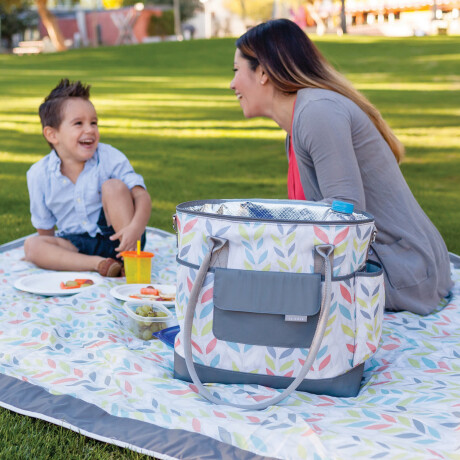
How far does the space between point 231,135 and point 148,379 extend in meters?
7.20

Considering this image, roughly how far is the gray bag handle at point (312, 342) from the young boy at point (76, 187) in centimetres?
157

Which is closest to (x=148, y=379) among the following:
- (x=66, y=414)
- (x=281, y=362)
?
(x=66, y=414)

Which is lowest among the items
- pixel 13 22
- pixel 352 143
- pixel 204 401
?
pixel 204 401

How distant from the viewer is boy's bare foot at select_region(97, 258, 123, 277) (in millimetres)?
3463

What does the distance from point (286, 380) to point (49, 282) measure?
158 cm

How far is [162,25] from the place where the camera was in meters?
49.6

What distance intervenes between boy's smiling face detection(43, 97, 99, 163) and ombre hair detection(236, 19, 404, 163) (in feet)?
A: 3.76

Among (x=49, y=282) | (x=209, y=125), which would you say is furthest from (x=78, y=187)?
(x=209, y=125)

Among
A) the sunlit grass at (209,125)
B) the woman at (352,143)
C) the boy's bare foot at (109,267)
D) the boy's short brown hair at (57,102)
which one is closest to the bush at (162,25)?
the sunlit grass at (209,125)

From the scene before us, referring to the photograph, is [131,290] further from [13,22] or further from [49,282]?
[13,22]

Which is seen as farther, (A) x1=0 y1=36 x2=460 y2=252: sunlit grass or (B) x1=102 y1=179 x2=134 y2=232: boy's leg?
(A) x1=0 y1=36 x2=460 y2=252: sunlit grass

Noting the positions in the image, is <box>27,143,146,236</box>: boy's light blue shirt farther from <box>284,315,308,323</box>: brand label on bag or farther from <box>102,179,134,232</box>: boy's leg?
<box>284,315,308,323</box>: brand label on bag

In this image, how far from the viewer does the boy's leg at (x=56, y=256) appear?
11.6ft

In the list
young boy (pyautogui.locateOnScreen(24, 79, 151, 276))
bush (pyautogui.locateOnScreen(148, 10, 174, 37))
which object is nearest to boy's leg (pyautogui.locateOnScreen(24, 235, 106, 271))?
young boy (pyautogui.locateOnScreen(24, 79, 151, 276))
